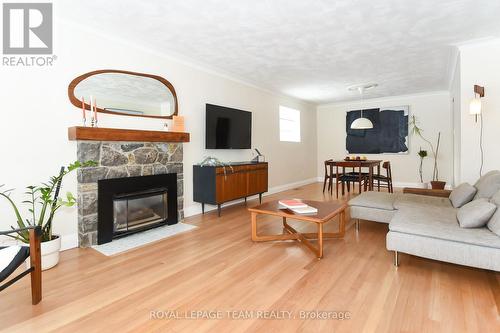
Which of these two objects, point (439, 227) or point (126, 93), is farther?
point (126, 93)

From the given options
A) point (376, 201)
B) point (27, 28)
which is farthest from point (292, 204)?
point (27, 28)

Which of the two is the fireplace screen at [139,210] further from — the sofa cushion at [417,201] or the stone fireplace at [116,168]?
the sofa cushion at [417,201]

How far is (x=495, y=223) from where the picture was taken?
2.02 m

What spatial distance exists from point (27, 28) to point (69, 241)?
222cm

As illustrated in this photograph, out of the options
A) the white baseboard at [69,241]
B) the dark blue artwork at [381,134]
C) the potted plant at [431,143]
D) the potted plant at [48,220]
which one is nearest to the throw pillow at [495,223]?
the potted plant at [48,220]

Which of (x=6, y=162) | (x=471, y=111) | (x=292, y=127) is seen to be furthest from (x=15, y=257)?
(x=292, y=127)

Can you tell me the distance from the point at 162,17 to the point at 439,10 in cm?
285

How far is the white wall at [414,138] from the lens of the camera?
6477 millimetres

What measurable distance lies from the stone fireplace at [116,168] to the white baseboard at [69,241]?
0.06 meters

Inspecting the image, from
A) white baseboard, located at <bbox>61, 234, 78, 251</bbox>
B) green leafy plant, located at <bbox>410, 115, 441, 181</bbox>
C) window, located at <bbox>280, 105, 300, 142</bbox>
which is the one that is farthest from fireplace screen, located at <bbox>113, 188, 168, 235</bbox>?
green leafy plant, located at <bbox>410, 115, 441, 181</bbox>

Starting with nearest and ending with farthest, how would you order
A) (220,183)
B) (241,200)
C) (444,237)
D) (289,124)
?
1. (444,237)
2. (220,183)
3. (241,200)
4. (289,124)

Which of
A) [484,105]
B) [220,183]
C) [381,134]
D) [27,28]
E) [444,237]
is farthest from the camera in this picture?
[381,134]

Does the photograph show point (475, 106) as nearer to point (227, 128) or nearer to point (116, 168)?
point (227, 128)

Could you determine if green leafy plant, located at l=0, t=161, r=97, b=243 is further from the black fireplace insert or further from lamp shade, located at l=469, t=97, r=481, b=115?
lamp shade, located at l=469, t=97, r=481, b=115
